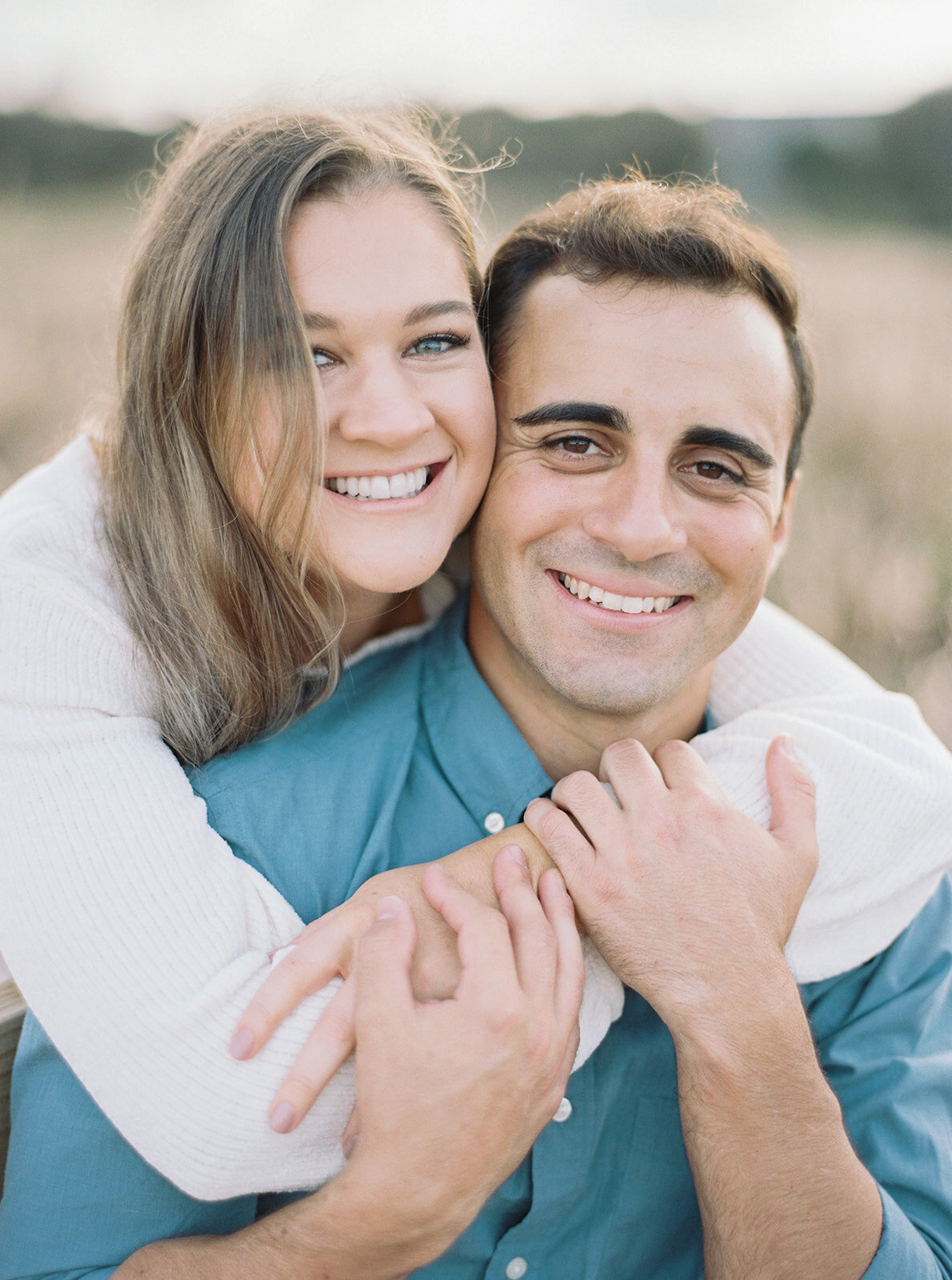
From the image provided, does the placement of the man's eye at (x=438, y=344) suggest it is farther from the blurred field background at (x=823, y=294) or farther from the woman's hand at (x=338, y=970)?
the woman's hand at (x=338, y=970)

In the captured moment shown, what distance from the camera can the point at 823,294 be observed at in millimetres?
6809

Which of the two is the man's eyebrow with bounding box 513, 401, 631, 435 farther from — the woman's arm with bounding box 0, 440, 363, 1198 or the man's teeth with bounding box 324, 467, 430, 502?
the woman's arm with bounding box 0, 440, 363, 1198

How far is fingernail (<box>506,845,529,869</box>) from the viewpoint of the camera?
162cm

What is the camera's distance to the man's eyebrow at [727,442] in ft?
6.28

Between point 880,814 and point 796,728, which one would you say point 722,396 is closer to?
point 796,728

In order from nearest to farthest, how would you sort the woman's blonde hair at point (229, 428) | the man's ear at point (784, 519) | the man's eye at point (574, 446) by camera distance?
the woman's blonde hair at point (229, 428) → the man's eye at point (574, 446) → the man's ear at point (784, 519)

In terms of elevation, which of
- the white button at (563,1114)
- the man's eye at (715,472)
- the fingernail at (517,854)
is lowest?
the white button at (563,1114)

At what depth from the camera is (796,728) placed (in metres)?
2.02

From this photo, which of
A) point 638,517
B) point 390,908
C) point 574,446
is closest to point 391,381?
point 574,446

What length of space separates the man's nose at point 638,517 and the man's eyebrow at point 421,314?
0.44m

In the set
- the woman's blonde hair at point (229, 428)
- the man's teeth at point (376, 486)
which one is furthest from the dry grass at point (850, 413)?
the man's teeth at point (376, 486)

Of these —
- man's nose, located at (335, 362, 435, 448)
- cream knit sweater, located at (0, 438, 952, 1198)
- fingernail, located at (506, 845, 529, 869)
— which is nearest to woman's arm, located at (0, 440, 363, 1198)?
cream knit sweater, located at (0, 438, 952, 1198)

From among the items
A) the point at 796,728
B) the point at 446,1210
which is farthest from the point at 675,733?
the point at 446,1210

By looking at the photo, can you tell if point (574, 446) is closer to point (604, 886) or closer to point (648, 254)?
point (648, 254)
